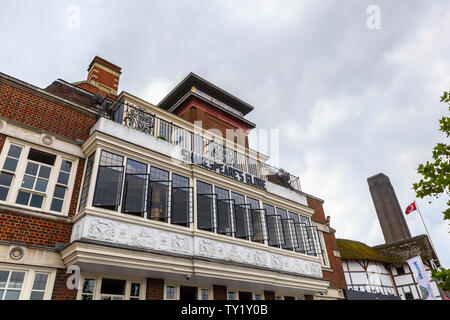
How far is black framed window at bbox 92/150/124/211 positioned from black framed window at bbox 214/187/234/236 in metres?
3.80

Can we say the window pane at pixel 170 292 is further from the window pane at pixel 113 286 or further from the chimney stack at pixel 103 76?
the chimney stack at pixel 103 76

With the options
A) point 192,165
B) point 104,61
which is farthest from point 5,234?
point 104,61

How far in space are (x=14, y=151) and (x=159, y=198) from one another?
166 inches

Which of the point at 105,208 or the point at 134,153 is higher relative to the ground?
the point at 134,153

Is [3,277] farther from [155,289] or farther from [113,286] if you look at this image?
[155,289]

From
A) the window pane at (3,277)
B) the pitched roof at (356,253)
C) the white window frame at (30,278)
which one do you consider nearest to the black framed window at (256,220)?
the white window frame at (30,278)

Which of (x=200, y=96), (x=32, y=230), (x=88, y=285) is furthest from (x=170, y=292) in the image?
(x=200, y=96)

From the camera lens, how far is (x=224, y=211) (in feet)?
36.0

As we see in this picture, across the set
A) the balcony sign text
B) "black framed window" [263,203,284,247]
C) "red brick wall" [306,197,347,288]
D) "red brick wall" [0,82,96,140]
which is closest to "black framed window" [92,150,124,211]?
"red brick wall" [0,82,96,140]

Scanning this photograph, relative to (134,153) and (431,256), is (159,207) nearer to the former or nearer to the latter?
(134,153)

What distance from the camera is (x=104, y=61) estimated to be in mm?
16203

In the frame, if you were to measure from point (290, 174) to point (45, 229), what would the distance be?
11.9 meters
